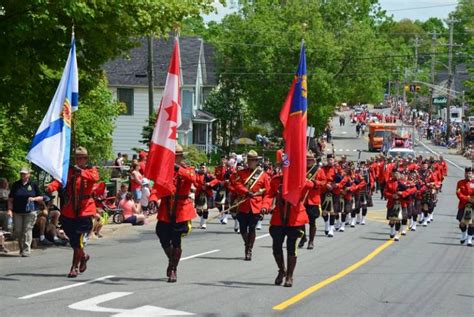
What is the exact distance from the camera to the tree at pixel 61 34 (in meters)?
19.9

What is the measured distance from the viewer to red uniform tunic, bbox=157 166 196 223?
594 inches

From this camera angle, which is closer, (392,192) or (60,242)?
(60,242)

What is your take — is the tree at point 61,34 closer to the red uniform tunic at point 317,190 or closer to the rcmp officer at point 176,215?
the red uniform tunic at point 317,190

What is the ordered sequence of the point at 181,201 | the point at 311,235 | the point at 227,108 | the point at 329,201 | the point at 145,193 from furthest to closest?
1. the point at 227,108
2. the point at 145,193
3. the point at 329,201
4. the point at 311,235
5. the point at 181,201

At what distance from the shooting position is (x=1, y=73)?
2131cm

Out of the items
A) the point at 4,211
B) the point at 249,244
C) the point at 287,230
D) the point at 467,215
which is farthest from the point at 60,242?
the point at 467,215

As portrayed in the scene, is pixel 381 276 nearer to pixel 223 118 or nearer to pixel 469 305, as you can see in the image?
pixel 469 305

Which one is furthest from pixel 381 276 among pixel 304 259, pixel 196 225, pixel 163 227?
pixel 196 225

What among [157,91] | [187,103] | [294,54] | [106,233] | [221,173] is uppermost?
[294,54]

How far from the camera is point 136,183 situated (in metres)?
29.1

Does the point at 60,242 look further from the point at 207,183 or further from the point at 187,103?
the point at 187,103

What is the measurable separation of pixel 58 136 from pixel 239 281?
3594mm

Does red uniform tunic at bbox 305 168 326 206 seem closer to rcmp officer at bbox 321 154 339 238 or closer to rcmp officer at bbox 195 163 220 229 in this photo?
rcmp officer at bbox 321 154 339 238

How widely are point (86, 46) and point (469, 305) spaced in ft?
38.0
